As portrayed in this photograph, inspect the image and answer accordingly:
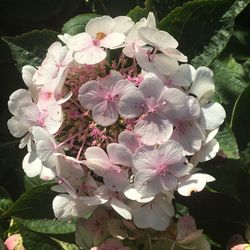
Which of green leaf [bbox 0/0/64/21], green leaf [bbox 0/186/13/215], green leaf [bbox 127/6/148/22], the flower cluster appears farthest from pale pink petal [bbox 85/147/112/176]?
green leaf [bbox 0/0/64/21]

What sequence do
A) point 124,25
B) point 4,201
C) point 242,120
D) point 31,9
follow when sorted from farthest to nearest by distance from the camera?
point 31,9
point 4,201
point 242,120
point 124,25

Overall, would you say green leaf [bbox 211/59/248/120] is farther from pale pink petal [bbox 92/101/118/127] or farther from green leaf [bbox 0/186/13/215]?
green leaf [bbox 0/186/13/215]

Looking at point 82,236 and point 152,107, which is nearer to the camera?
point 152,107

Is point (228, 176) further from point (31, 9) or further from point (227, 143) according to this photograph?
point (31, 9)

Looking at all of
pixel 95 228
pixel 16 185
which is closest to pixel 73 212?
pixel 95 228

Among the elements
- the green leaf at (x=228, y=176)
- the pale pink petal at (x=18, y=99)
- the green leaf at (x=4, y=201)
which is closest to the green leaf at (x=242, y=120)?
the green leaf at (x=228, y=176)

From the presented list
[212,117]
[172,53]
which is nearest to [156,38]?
[172,53]

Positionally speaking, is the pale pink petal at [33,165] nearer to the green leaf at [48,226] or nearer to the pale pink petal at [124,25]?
the green leaf at [48,226]
